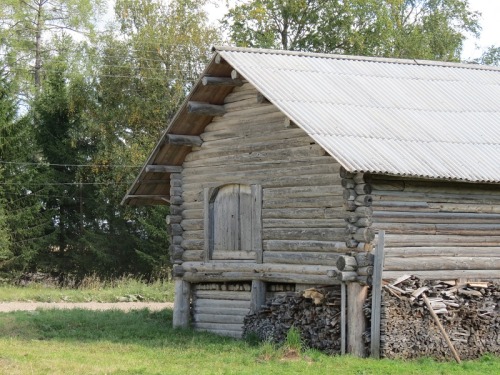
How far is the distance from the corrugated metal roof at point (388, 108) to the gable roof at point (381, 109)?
22mm

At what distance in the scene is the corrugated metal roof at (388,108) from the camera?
57.1ft

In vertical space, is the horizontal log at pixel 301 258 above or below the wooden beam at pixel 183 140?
below

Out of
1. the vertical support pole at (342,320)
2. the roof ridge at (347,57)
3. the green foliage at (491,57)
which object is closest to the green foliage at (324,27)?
the green foliage at (491,57)

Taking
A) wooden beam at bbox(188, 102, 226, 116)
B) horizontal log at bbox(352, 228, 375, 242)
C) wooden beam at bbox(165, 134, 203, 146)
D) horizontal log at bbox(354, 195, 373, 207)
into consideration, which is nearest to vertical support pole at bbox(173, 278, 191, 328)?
wooden beam at bbox(165, 134, 203, 146)

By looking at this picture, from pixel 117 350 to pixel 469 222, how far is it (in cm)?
646

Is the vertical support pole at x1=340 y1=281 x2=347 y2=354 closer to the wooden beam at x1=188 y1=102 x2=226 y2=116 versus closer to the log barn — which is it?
the log barn

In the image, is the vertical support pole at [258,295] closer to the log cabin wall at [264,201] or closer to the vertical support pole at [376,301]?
the log cabin wall at [264,201]

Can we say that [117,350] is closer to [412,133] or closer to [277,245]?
[277,245]

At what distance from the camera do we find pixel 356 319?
1733cm

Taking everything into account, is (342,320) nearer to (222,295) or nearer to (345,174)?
(345,174)

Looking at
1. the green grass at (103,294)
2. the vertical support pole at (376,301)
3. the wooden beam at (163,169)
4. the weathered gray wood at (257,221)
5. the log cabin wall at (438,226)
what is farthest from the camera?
the green grass at (103,294)

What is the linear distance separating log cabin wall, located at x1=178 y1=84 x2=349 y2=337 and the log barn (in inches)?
1.2

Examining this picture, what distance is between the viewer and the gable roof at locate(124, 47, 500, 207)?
1744cm

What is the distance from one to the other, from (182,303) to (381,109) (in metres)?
5.97
